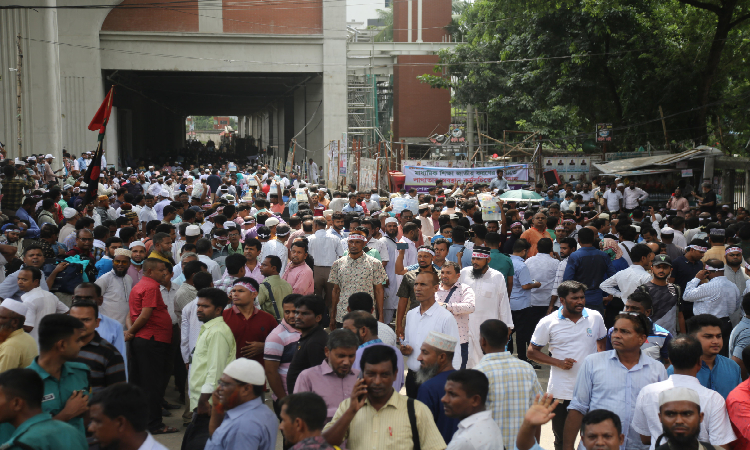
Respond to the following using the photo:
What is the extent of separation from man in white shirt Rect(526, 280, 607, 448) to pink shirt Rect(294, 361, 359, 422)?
1901mm

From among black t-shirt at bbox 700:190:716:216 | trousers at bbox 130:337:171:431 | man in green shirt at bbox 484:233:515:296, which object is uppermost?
black t-shirt at bbox 700:190:716:216

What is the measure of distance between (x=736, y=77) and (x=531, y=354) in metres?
26.5

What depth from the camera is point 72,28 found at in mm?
29078

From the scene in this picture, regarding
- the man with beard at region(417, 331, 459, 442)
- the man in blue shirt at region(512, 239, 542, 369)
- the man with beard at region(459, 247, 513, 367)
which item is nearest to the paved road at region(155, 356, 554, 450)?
the man with beard at region(459, 247, 513, 367)

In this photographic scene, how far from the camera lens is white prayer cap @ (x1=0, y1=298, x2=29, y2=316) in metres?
4.98

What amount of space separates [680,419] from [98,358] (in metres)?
3.56

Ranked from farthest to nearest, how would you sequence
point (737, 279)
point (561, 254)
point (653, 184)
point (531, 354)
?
point (653, 184), point (561, 254), point (737, 279), point (531, 354)

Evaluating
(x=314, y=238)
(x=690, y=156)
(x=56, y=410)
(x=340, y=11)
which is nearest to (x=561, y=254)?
(x=314, y=238)

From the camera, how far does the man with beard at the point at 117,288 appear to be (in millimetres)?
6895

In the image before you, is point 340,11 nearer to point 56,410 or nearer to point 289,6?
point 289,6

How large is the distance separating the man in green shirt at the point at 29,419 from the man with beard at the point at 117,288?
3.37 meters

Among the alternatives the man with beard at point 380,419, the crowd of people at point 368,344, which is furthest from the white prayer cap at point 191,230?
the man with beard at point 380,419

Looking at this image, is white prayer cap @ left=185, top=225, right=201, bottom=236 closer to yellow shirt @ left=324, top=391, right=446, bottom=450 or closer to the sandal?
the sandal

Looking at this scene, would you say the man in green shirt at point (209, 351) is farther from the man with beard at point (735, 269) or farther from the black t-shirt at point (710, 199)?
the black t-shirt at point (710, 199)
